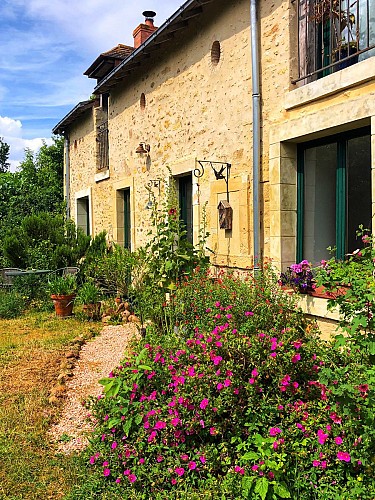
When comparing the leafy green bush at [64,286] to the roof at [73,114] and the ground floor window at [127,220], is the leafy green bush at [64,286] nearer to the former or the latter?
the ground floor window at [127,220]

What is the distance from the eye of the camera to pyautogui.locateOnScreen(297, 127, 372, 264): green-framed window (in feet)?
13.7

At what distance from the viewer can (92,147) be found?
11.7 meters

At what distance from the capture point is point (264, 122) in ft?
16.8

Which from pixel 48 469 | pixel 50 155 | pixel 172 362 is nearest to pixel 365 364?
pixel 172 362

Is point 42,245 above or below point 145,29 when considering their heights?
below

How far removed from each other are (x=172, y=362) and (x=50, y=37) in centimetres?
677

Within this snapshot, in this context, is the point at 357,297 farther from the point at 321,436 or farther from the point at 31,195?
the point at 31,195

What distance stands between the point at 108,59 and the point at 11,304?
18.9ft

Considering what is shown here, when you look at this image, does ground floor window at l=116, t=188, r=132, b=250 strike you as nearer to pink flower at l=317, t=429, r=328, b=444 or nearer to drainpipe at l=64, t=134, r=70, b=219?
drainpipe at l=64, t=134, r=70, b=219

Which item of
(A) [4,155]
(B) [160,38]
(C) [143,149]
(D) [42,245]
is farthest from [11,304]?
(A) [4,155]

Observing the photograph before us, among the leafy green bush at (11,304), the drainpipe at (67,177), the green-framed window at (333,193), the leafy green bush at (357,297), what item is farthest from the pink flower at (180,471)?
the drainpipe at (67,177)

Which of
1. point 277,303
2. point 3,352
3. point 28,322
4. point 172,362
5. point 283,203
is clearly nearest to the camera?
point 172,362

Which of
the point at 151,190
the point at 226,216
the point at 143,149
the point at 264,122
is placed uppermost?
the point at 143,149

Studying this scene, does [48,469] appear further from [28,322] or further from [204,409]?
[28,322]
